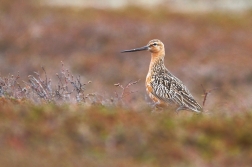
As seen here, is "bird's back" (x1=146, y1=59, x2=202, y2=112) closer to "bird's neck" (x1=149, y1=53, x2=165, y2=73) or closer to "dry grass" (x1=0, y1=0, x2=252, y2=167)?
"bird's neck" (x1=149, y1=53, x2=165, y2=73)

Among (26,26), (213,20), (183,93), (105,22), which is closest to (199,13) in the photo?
(213,20)

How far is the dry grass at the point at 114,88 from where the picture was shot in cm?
631

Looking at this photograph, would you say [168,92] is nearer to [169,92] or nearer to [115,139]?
[169,92]

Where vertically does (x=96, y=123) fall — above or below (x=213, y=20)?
below

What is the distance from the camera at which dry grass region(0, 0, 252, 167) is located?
631 cm

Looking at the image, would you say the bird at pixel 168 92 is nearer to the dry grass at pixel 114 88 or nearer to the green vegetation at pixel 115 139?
the dry grass at pixel 114 88

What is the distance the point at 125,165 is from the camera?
5961 mm

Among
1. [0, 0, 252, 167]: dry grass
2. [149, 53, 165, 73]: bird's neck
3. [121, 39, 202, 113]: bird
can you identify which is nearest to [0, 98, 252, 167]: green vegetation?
[0, 0, 252, 167]: dry grass

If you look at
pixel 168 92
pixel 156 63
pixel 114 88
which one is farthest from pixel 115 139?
pixel 114 88

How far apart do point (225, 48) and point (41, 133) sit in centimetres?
2351

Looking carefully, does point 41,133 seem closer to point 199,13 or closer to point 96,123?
point 96,123

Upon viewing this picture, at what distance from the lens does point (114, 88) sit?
23594mm

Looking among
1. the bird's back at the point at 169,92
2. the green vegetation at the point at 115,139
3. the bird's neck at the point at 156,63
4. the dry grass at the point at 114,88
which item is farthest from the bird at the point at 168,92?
the green vegetation at the point at 115,139

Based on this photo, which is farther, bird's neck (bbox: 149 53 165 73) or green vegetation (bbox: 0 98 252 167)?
bird's neck (bbox: 149 53 165 73)
